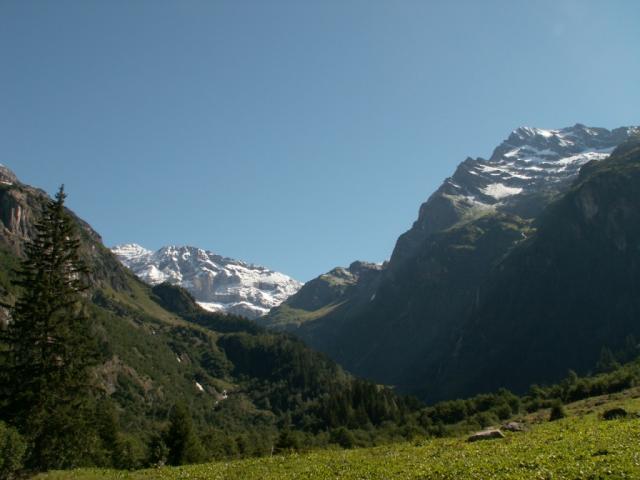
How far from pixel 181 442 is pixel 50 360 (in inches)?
2442

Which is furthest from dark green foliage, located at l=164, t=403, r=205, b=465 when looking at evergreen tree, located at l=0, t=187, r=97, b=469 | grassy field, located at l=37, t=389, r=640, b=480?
grassy field, located at l=37, t=389, r=640, b=480

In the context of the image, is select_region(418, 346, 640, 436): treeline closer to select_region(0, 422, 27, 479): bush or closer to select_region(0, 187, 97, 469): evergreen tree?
select_region(0, 187, 97, 469): evergreen tree

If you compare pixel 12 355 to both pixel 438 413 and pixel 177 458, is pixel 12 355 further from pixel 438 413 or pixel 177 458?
pixel 438 413

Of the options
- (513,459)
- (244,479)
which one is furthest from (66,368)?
(513,459)

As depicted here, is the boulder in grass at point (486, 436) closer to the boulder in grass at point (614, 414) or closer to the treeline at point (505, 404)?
the boulder in grass at point (614, 414)

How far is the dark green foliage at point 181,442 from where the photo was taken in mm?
100375

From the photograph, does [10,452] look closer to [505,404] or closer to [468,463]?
[468,463]

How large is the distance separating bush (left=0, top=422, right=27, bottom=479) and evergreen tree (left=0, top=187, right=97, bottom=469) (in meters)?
7.21

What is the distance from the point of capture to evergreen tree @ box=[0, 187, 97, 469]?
45531 mm

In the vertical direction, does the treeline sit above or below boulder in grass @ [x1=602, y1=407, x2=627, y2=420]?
below

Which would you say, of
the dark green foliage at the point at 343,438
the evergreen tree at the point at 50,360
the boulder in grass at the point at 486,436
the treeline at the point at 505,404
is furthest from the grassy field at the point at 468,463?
the dark green foliage at the point at 343,438

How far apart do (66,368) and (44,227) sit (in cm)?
1485

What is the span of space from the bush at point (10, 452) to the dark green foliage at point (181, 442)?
6624 cm

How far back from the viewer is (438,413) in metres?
164
